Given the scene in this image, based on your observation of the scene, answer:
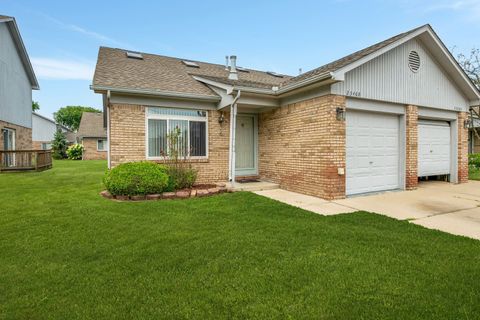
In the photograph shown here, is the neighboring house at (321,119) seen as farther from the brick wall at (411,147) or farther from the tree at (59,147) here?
the tree at (59,147)

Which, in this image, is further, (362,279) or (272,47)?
(272,47)

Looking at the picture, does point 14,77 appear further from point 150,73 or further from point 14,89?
point 150,73

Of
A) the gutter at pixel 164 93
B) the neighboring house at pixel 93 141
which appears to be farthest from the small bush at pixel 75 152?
the gutter at pixel 164 93

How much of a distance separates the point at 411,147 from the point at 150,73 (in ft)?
30.2

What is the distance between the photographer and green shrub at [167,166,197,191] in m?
7.95

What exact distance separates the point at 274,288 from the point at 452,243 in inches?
117

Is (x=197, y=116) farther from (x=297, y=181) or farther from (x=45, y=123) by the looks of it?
(x=45, y=123)

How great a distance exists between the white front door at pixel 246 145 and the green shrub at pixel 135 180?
3.52m

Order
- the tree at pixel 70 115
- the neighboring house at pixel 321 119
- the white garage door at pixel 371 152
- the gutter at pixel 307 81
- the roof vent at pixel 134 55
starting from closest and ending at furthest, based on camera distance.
→ the gutter at pixel 307 81
the neighboring house at pixel 321 119
the white garage door at pixel 371 152
the roof vent at pixel 134 55
the tree at pixel 70 115

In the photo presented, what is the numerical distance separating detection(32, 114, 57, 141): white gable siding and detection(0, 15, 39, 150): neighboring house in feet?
62.5

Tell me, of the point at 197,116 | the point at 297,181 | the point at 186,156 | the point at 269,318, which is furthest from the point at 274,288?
the point at 197,116

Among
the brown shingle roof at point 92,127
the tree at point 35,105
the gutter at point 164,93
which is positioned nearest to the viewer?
the gutter at point 164,93

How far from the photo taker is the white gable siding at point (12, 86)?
15.7 m

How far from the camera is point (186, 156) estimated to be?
9070 millimetres
